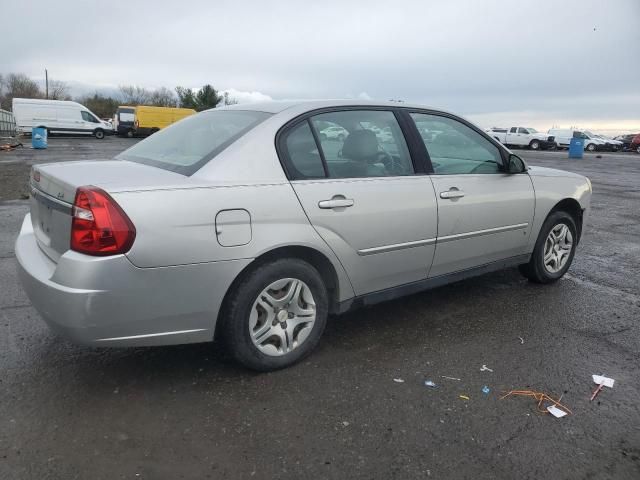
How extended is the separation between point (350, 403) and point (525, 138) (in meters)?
41.3

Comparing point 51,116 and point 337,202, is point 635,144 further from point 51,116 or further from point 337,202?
point 337,202

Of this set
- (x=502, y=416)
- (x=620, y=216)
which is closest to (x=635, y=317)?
(x=502, y=416)

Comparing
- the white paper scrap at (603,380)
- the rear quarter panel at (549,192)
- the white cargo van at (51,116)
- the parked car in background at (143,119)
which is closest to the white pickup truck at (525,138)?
the parked car in background at (143,119)

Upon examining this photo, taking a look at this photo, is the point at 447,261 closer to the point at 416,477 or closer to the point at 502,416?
the point at 502,416

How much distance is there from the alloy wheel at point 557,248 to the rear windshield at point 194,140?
2.98m

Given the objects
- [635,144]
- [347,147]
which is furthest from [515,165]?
[635,144]

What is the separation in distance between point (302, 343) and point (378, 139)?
1.46m

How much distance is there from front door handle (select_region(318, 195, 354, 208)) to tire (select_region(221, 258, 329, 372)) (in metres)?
0.36

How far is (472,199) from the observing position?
398 cm

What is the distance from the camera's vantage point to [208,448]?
97.0 inches

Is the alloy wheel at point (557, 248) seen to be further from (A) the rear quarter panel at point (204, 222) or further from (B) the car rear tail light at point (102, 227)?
(B) the car rear tail light at point (102, 227)

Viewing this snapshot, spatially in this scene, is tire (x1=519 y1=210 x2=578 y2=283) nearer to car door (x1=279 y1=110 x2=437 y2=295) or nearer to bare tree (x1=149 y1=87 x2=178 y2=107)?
car door (x1=279 y1=110 x2=437 y2=295)

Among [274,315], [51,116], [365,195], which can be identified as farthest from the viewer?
[51,116]

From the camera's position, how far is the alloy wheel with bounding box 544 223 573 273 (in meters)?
4.87
